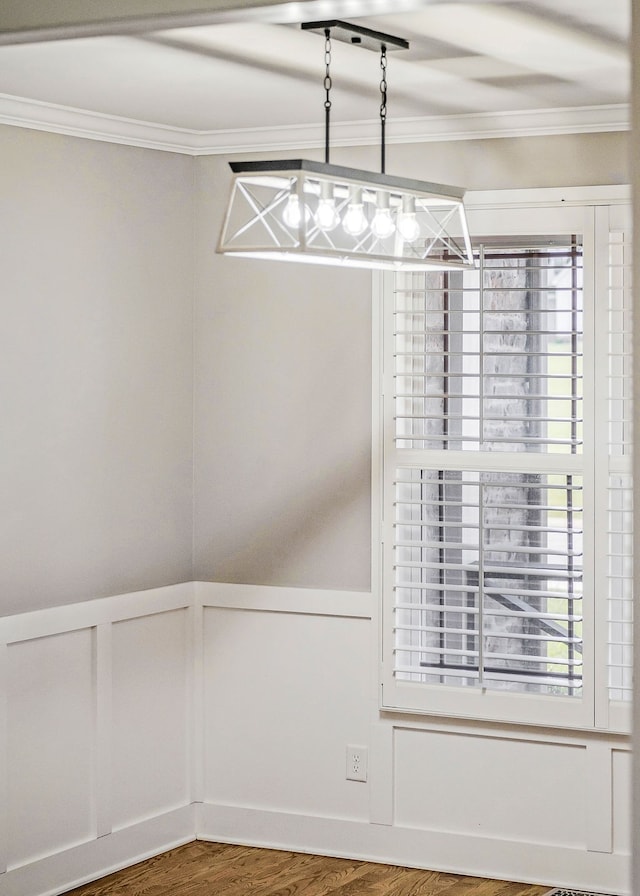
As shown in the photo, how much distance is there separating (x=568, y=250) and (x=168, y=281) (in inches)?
55.5

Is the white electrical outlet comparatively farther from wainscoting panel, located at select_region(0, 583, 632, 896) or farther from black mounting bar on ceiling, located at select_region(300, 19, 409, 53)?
black mounting bar on ceiling, located at select_region(300, 19, 409, 53)

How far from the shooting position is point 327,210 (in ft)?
8.26

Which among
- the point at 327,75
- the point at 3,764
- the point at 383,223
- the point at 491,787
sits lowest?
the point at 491,787

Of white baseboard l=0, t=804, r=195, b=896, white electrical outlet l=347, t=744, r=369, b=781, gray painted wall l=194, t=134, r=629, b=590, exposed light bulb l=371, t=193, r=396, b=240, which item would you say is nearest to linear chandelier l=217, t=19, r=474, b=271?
exposed light bulb l=371, t=193, r=396, b=240

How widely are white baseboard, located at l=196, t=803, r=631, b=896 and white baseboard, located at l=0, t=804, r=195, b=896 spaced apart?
0.38 feet

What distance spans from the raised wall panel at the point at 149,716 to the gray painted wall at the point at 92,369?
0.18 m

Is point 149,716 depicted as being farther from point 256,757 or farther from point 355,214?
point 355,214

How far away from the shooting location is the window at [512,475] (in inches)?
132

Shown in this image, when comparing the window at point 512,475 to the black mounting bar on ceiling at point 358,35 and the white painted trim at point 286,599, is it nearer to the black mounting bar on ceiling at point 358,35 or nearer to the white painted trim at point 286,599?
the white painted trim at point 286,599

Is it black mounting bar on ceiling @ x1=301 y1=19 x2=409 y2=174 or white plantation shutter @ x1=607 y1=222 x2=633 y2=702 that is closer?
black mounting bar on ceiling @ x1=301 y1=19 x2=409 y2=174

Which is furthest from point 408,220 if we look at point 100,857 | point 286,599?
point 100,857

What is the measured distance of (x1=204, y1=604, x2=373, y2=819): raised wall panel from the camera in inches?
143

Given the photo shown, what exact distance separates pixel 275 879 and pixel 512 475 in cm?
156

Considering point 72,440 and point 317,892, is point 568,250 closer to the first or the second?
point 72,440
